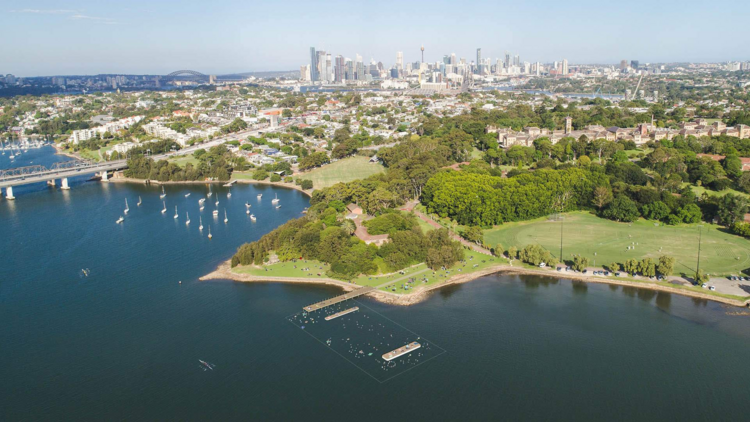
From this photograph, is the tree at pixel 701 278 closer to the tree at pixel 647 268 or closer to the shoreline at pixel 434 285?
the shoreline at pixel 434 285

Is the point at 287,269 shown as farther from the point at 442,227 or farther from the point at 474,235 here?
the point at 474,235

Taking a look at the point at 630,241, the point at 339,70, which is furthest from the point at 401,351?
the point at 339,70

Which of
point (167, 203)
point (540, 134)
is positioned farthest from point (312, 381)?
point (540, 134)

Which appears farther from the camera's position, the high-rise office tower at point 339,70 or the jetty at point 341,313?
the high-rise office tower at point 339,70

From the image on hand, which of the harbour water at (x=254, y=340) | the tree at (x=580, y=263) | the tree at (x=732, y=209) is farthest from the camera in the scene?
the tree at (x=732, y=209)

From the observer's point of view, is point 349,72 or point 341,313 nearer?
point 341,313

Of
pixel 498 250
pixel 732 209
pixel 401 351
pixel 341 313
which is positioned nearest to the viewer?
pixel 401 351

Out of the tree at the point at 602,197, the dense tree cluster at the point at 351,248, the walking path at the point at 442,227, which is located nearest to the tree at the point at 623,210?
the tree at the point at 602,197
